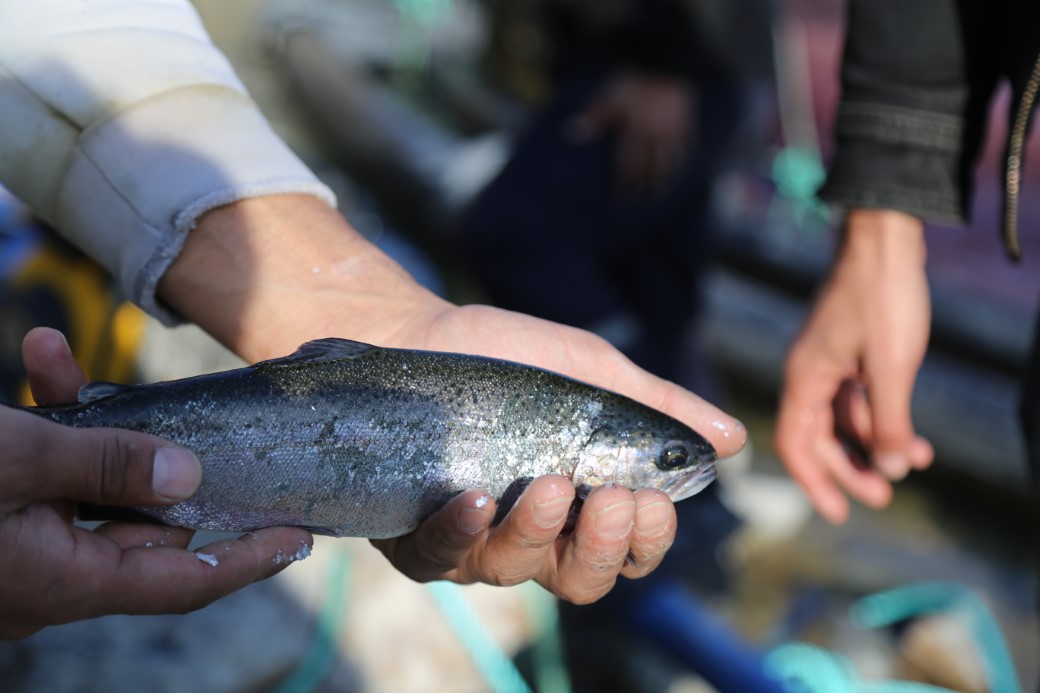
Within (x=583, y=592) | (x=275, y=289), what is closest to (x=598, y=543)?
(x=583, y=592)

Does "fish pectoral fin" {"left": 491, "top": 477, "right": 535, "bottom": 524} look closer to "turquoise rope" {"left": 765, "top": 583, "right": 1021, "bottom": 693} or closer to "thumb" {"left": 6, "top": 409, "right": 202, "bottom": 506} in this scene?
"thumb" {"left": 6, "top": 409, "right": 202, "bottom": 506}

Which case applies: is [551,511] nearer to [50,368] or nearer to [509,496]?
[509,496]

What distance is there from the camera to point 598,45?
4.87 meters

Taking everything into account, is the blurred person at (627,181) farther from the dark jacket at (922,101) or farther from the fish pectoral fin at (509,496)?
the fish pectoral fin at (509,496)

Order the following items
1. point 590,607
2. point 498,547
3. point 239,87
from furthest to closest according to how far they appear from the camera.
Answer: point 590,607
point 239,87
point 498,547

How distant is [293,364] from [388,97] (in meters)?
8.42

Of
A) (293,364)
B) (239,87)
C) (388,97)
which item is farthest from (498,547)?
(388,97)

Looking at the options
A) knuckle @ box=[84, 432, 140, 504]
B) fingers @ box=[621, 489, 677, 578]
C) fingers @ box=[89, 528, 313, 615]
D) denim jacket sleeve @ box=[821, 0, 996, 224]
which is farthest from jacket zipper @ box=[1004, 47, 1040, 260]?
knuckle @ box=[84, 432, 140, 504]

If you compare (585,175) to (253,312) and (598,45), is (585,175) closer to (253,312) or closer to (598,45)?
(598,45)

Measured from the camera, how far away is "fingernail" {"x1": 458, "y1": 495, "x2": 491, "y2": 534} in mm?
1891

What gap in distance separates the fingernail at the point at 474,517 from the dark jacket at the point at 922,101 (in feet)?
5.53

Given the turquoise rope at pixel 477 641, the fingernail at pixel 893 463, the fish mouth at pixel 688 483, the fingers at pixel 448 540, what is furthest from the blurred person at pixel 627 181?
the fingers at pixel 448 540

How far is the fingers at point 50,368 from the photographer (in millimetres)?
2045

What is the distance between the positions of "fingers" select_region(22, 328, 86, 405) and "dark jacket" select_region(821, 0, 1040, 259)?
2401 mm
